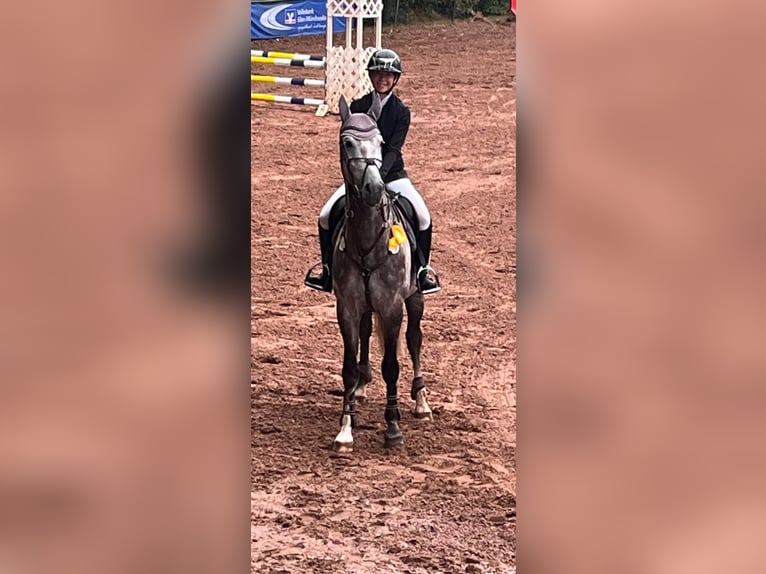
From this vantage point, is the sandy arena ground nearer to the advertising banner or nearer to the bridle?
the bridle

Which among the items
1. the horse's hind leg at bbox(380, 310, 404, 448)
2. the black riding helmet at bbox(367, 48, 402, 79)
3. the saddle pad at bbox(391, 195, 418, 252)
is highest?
the black riding helmet at bbox(367, 48, 402, 79)

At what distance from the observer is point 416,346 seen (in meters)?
7.61

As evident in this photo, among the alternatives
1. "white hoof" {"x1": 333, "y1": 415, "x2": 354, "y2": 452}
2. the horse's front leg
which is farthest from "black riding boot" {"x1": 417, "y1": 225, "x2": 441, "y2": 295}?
"white hoof" {"x1": 333, "y1": 415, "x2": 354, "y2": 452}

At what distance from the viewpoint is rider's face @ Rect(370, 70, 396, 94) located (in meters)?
6.50

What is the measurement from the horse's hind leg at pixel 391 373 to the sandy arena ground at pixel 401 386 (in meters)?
0.13

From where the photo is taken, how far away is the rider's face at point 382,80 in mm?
6504

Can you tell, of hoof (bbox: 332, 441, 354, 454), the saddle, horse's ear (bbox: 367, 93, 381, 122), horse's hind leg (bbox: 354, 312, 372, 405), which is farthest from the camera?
horse's hind leg (bbox: 354, 312, 372, 405)

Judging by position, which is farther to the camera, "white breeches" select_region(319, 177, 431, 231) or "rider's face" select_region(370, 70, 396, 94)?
→ "white breeches" select_region(319, 177, 431, 231)

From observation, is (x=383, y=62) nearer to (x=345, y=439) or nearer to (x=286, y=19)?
(x=345, y=439)

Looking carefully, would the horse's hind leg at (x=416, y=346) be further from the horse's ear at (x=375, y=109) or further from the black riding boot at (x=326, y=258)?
the horse's ear at (x=375, y=109)

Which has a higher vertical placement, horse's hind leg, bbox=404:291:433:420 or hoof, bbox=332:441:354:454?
horse's hind leg, bbox=404:291:433:420

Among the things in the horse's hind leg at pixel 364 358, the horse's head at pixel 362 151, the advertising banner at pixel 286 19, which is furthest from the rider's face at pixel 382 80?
the advertising banner at pixel 286 19
